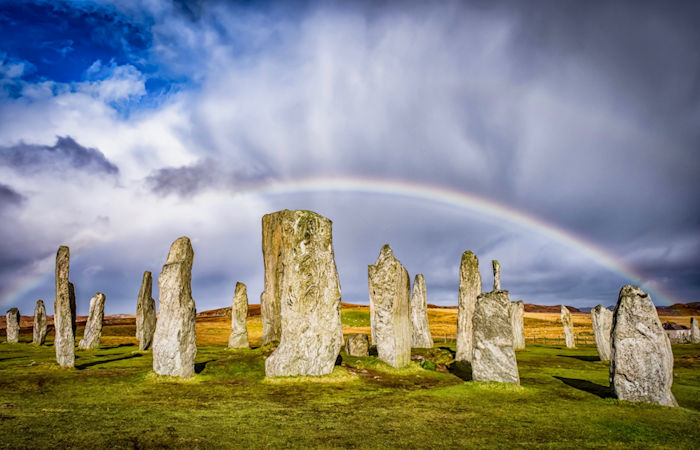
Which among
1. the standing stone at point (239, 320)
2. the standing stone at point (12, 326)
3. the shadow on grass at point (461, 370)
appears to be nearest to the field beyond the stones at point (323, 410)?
the shadow on grass at point (461, 370)

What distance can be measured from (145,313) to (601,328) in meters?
25.7

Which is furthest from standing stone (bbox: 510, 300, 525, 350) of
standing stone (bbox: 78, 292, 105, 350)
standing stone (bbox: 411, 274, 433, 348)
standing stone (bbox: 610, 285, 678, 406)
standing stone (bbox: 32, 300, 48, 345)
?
standing stone (bbox: 32, 300, 48, 345)

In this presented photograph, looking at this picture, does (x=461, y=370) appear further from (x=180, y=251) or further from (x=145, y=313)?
(x=145, y=313)

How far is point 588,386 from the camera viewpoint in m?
14.8

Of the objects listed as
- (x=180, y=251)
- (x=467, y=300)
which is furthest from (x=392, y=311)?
(x=180, y=251)

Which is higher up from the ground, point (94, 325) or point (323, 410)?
point (94, 325)

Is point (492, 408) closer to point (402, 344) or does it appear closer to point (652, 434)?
point (652, 434)

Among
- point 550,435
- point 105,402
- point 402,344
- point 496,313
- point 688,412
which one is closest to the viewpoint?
point 550,435

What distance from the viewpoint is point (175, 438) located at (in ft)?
27.0

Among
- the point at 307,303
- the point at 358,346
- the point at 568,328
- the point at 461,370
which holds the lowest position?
the point at 568,328

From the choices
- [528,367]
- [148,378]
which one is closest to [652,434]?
[528,367]

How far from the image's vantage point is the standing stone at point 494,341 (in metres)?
13.8

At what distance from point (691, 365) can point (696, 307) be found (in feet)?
573

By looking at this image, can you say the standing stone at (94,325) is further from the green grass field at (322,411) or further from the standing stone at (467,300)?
the standing stone at (467,300)
